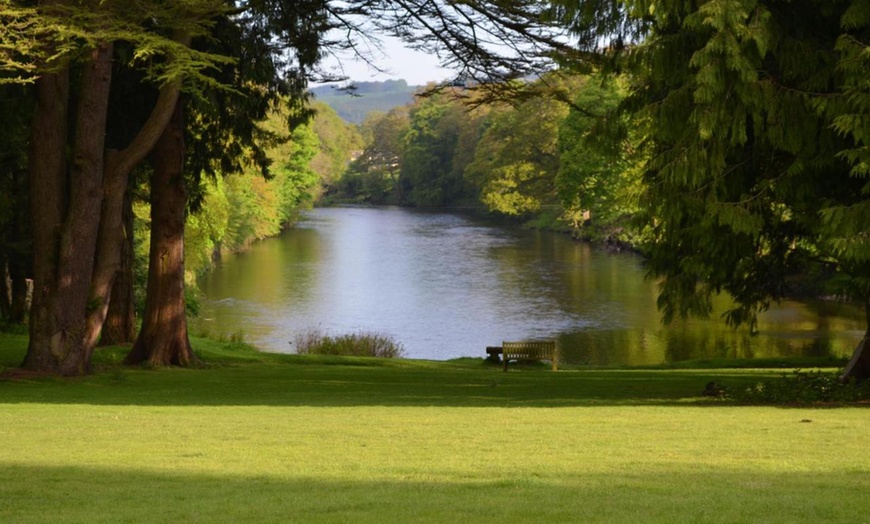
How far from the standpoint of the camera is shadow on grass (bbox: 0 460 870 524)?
6254 millimetres

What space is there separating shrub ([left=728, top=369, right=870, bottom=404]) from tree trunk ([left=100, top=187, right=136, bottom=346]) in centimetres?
1417

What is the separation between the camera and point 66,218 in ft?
58.1

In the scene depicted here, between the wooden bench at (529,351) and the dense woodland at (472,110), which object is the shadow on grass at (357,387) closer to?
the dense woodland at (472,110)

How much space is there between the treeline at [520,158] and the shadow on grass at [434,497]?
7.32m

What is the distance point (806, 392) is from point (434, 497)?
28.2 ft

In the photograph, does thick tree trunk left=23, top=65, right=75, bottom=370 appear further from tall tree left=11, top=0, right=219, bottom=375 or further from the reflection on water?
the reflection on water

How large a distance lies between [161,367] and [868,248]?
12.8 meters

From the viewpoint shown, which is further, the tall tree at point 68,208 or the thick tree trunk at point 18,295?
the thick tree trunk at point 18,295

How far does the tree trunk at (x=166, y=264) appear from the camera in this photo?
65.3 ft

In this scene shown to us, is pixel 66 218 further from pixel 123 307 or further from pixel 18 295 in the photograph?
pixel 18 295

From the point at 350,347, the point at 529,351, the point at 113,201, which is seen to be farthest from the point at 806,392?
the point at 350,347

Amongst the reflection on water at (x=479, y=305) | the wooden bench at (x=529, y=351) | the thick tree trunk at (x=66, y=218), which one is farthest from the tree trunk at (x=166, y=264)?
the reflection on water at (x=479, y=305)

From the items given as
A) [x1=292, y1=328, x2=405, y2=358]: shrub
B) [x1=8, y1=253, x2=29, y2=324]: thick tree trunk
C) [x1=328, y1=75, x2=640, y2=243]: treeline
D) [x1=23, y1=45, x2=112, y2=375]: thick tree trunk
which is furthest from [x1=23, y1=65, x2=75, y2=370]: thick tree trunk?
[x1=292, y1=328, x2=405, y2=358]: shrub

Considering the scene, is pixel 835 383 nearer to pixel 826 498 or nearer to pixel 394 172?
pixel 826 498
